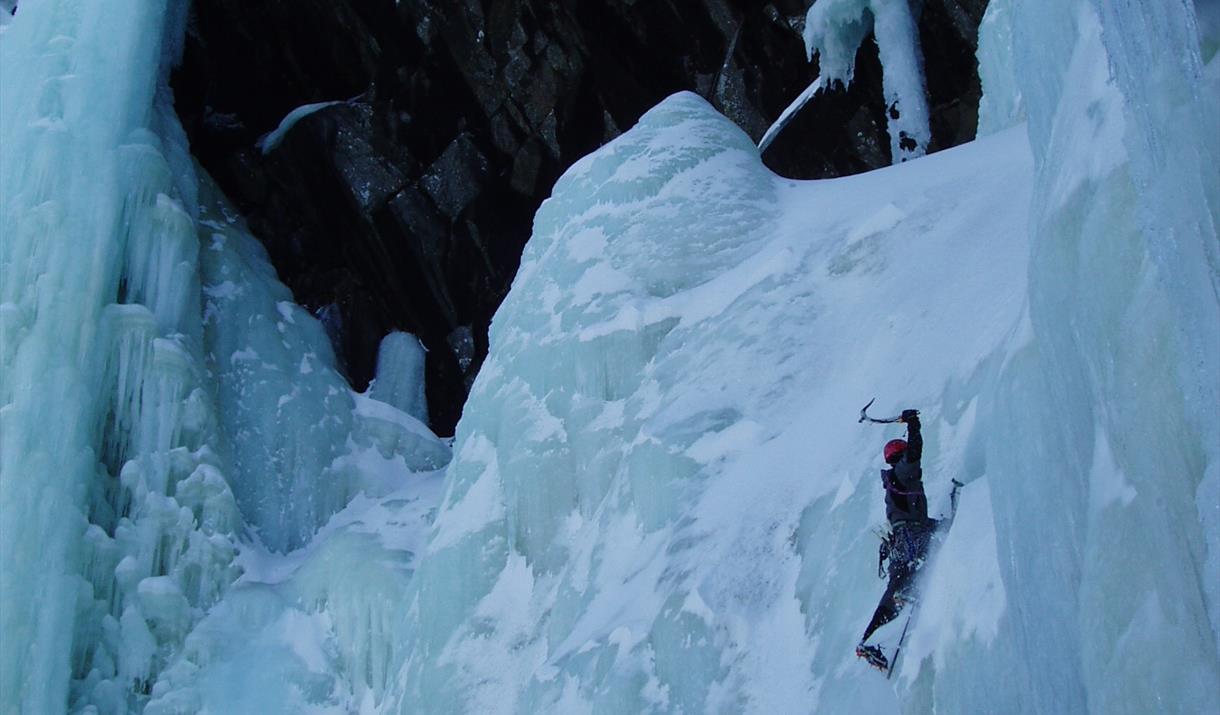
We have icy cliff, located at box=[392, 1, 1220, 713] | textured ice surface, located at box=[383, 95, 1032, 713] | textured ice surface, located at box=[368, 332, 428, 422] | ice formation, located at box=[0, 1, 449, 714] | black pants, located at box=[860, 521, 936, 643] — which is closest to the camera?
icy cliff, located at box=[392, 1, 1220, 713]

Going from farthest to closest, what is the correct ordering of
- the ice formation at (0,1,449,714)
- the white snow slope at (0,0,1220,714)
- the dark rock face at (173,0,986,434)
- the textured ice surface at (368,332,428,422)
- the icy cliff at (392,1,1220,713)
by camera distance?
the textured ice surface at (368,332,428,422) → the dark rock face at (173,0,986,434) → the ice formation at (0,1,449,714) → the white snow slope at (0,0,1220,714) → the icy cliff at (392,1,1220,713)

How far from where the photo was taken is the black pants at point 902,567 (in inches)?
202

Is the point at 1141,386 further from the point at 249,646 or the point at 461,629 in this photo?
the point at 249,646

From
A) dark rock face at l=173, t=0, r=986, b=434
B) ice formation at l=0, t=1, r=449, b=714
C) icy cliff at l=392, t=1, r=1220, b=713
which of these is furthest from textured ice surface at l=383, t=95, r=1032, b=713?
dark rock face at l=173, t=0, r=986, b=434

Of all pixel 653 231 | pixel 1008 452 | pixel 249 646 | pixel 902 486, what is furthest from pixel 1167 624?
pixel 249 646

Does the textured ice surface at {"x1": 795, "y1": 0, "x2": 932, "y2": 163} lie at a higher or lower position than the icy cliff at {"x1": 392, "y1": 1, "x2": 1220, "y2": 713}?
higher

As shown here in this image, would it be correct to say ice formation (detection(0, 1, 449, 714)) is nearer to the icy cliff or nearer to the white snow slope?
the white snow slope

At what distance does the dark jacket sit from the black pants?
0.13 feet

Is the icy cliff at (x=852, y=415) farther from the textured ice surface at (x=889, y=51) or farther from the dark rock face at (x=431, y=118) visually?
the dark rock face at (x=431, y=118)

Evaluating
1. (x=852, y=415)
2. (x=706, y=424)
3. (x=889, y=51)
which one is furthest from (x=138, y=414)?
(x=889, y=51)

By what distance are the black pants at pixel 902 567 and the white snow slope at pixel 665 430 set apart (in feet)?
0.32

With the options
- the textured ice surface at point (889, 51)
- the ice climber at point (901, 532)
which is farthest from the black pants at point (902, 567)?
the textured ice surface at point (889, 51)

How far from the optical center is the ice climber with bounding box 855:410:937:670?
16.8 ft

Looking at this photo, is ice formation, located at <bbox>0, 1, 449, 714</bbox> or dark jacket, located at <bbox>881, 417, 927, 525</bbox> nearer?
dark jacket, located at <bbox>881, 417, 927, 525</bbox>
